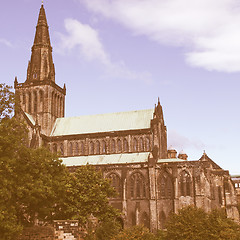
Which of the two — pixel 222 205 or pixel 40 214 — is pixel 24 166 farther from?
pixel 222 205

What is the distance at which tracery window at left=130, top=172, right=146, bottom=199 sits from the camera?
61000 millimetres

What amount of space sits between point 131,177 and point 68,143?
1494 centimetres

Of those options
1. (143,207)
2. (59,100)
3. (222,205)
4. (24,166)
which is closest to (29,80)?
(59,100)

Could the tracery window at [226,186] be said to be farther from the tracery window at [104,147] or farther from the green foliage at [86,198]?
Answer: the green foliage at [86,198]

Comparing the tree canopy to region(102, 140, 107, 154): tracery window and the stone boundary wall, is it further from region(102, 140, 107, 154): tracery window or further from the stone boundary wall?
region(102, 140, 107, 154): tracery window

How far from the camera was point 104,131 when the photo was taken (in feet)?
230

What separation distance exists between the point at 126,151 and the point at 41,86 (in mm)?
20519

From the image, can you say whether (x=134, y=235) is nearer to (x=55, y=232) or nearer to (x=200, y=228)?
(x=200, y=228)

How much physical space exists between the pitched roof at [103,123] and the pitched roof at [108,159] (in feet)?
17.0

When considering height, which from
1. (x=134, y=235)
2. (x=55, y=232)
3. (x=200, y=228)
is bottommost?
(x=134, y=235)

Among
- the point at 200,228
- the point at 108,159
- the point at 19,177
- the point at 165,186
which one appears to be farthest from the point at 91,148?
the point at 19,177

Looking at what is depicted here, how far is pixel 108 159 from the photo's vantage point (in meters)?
66.2

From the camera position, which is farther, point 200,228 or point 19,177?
point 200,228

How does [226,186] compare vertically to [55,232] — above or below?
above
